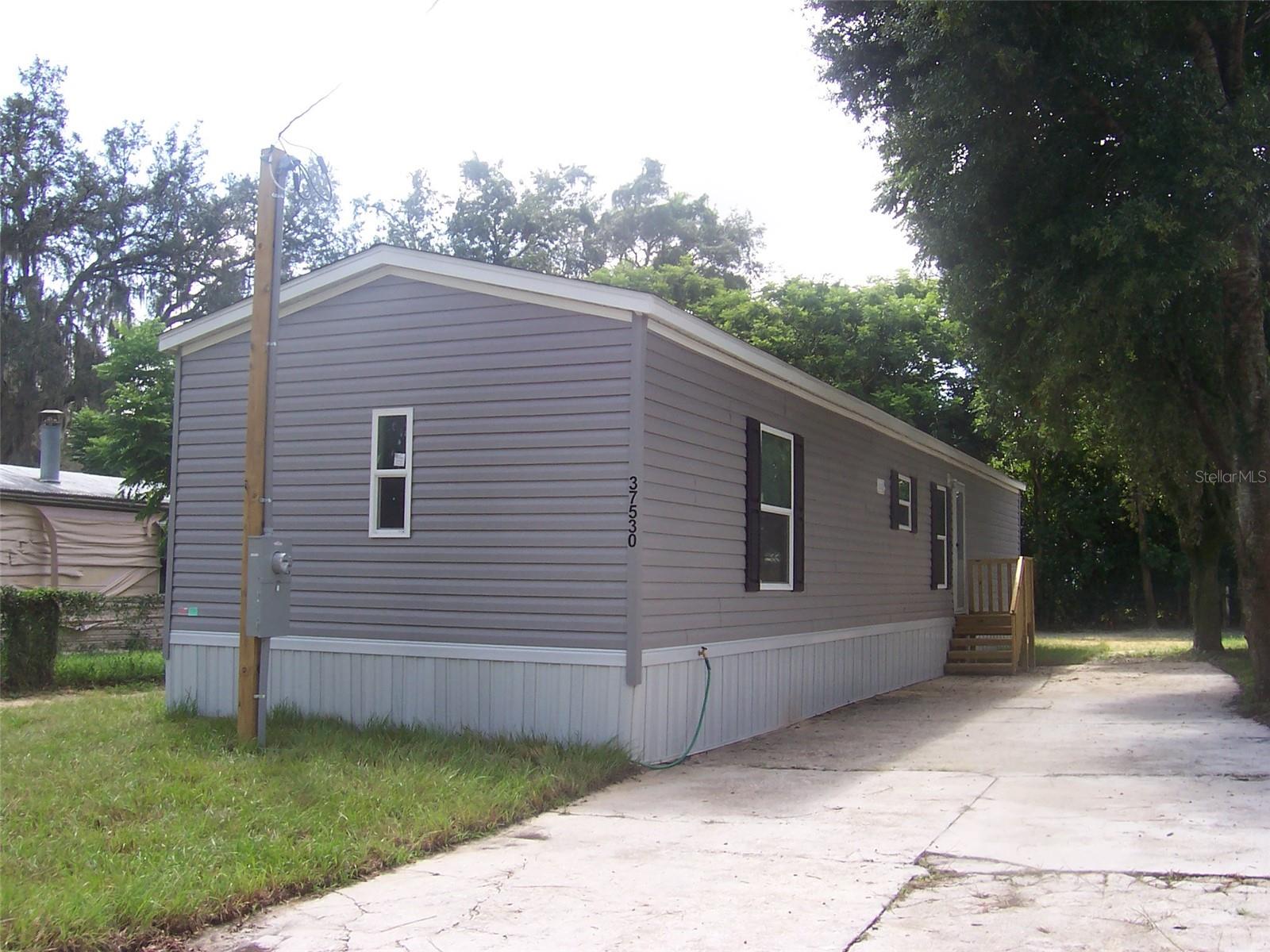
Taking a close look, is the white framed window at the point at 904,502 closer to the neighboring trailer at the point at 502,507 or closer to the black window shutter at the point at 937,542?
the black window shutter at the point at 937,542

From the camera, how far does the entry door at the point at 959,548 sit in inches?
692

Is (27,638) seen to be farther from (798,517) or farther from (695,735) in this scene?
(798,517)

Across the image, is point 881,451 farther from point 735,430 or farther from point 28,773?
point 28,773

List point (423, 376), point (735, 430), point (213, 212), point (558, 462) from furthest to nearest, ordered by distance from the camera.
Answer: point (213, 212) < point (735, 430) < point (423, 376) < point (558, 462)

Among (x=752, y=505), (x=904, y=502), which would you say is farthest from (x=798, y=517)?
(x=904, y=502)

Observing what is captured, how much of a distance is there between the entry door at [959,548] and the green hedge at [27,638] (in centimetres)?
1223

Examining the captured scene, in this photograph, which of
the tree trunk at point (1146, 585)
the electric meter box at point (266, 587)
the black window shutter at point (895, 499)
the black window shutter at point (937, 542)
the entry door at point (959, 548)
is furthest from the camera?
the tree trunk at point (1146, 585)

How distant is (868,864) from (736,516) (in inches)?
172

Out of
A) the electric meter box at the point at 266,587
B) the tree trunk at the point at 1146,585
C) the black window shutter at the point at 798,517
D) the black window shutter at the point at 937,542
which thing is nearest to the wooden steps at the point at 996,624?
the black window shutter at the point at 937,542

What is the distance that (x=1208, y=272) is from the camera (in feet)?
32.9

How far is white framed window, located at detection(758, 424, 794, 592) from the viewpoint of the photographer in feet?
33.7

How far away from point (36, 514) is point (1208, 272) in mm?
15875

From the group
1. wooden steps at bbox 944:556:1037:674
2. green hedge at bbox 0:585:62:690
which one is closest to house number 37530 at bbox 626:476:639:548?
green hedge at bbox 0:585:62:690

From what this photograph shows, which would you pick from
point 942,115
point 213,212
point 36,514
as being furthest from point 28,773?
point 213,212
